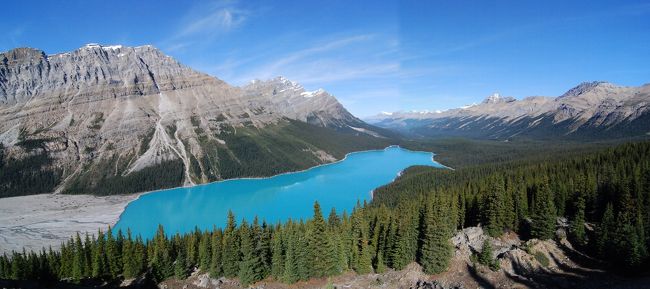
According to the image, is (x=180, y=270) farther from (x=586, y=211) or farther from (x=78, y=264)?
(x=586, y=211)

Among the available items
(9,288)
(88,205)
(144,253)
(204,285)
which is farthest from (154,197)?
(9,288)

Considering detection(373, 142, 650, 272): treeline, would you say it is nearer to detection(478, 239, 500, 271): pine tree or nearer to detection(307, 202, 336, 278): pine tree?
detection(478, 239, 500, 271): pine tree

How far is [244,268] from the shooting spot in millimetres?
54188

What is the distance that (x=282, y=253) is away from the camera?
57594mm

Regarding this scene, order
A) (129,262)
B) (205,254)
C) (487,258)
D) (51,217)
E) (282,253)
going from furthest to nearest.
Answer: (51,217) → (129,262) → (205,254) → (282,253) → (487,258)

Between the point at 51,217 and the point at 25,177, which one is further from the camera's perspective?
the point at 25,177

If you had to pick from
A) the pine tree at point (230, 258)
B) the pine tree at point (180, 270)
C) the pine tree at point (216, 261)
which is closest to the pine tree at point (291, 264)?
the pine tree at point (230, 258)

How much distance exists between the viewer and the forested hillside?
171 feet

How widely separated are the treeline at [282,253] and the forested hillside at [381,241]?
147 millimetres

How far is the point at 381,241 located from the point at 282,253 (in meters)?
15.6

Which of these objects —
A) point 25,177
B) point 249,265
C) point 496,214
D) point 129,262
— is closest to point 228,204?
point 129,262

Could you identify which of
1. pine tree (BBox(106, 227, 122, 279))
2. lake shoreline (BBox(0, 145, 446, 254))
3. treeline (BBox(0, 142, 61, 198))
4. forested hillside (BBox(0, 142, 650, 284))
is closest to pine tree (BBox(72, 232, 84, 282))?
forested hillside (BBox(0, 142, 650, 284))

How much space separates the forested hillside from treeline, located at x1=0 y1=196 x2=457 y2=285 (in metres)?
0.15

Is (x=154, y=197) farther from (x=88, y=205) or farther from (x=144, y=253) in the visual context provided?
(x=144, y=253)
